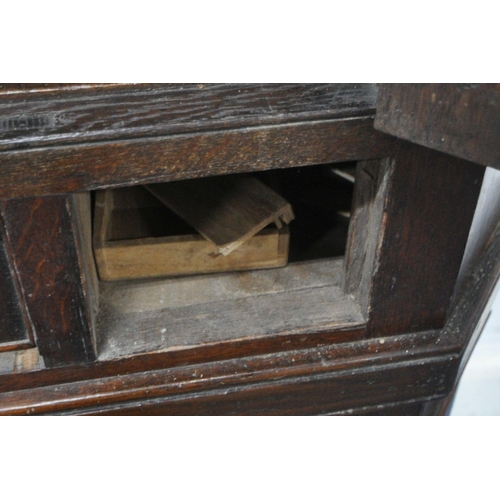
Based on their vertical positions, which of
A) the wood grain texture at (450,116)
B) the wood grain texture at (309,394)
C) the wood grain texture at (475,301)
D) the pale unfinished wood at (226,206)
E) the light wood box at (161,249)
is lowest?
the wood grain texture at (309,394)

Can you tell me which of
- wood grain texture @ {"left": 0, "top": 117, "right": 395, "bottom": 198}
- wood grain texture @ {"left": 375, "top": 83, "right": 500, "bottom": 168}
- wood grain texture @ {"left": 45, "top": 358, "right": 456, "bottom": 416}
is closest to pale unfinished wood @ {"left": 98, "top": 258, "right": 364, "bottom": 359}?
wood grain texture @ {"left": 45, "top": 358, "right": 456, "bottom": 416}

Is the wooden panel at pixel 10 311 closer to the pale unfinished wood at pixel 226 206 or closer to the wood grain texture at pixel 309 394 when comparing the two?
the wood grain texture at pixel 309 394

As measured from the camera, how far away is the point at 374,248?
3.34 ft

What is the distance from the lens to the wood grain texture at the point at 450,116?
1.98ft

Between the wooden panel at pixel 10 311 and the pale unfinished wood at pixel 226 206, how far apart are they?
34cm

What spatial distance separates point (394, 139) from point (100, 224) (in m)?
0.58

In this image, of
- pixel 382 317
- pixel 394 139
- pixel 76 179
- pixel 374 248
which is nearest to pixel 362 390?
pixel 382 317

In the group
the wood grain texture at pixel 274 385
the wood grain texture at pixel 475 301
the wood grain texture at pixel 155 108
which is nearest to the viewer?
the wood grain texture at pixel 155 108

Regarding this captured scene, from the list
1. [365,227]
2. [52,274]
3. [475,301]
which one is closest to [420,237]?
[365,227]

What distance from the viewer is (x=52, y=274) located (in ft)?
3.01

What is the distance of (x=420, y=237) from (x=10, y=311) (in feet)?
2.22

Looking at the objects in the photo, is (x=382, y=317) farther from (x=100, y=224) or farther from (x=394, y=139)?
(x=100, y=224)

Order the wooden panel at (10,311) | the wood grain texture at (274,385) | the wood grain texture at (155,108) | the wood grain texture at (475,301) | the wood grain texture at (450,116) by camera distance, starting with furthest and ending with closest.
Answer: the wood grain texture at (475,301) → the wood grain texture at (274,385) → the wooden panel at (10,311) → the wood grain texture at (155,108) → the wood grain texture at (450,116)

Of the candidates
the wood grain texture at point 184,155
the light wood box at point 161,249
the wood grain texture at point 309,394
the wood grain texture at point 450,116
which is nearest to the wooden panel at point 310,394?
the wood grain texture at point 309,394
